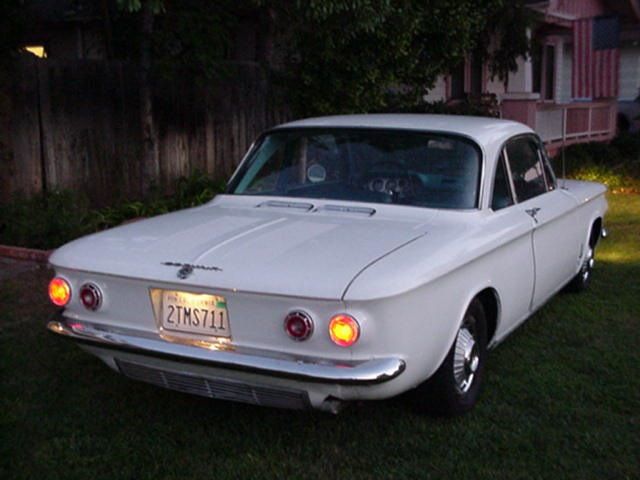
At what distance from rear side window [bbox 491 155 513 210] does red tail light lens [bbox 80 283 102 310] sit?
7.24 feet

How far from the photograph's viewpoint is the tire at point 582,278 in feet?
22.4

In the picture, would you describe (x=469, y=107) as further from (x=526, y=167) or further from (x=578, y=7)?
(x=526, y=167)

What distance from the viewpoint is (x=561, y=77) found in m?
23.1

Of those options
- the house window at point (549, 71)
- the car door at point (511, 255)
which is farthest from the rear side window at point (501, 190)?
the house window at point (549, 71)

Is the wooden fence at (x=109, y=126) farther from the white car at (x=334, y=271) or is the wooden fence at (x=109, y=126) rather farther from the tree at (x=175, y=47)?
the white car at (x=334, y=271)

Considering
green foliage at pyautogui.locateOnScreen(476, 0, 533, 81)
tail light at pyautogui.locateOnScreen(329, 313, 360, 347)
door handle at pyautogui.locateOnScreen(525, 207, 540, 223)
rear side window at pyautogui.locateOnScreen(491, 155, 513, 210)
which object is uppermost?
green foliage at pyautogui.locateOnScreen(476, 0, 533, 81)

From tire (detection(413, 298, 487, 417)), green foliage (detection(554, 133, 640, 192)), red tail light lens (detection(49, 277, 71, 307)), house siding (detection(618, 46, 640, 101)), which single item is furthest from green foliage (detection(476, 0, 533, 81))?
house siding (detection(618, 46, 640, 101))

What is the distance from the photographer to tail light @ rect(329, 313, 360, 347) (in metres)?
3.53

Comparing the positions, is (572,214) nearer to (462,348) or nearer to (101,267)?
(462,348)

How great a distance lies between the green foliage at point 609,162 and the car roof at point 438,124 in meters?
9.32

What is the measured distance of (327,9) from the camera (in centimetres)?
783

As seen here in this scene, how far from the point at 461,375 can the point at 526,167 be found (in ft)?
5.76

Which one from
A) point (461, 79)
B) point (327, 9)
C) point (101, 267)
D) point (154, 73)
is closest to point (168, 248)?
point (101, 267)

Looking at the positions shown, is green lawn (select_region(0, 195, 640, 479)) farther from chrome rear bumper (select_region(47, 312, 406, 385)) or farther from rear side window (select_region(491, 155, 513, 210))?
rear side window (select_region(491, 155, 513, 210))
